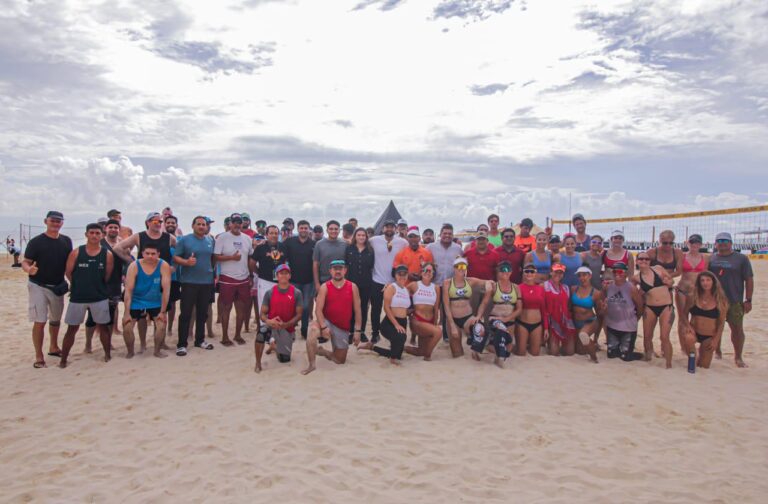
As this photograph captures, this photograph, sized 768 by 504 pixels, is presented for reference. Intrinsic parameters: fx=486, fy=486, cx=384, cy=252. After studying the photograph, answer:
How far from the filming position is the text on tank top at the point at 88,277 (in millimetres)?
5777

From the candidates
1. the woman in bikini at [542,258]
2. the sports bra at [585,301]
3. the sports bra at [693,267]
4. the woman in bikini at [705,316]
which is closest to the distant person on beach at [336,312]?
the woman in bikini at [542,258]

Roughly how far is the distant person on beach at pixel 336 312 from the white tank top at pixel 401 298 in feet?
1.58

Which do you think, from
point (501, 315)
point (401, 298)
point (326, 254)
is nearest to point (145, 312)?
point (326, 254)

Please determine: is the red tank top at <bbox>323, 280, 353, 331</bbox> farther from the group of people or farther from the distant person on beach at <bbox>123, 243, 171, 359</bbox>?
the distant person on beach at <bbox>123, 243, 171, 359</bbox>

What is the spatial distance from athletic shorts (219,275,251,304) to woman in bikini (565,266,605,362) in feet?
14.7

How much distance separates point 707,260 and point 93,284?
307 inches

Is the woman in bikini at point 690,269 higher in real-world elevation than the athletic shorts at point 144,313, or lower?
higher

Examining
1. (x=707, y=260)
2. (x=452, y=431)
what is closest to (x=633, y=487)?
Result: (x=452, y=431)

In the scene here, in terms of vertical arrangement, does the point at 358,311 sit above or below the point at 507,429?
above

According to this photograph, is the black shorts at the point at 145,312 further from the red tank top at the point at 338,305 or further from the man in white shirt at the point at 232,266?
the red tank top at the point at 338,305

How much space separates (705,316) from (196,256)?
253 inches

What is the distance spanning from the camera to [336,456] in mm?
3762

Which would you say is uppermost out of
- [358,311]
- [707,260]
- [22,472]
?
[707,260]

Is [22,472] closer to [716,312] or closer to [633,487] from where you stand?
[633,487]
